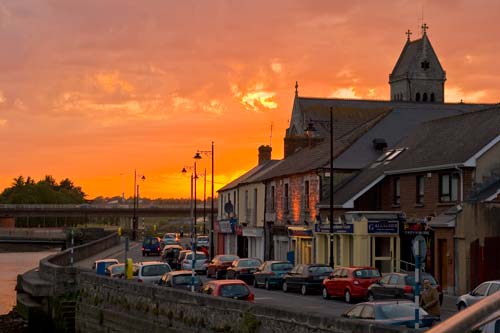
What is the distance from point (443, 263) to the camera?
1538 inches

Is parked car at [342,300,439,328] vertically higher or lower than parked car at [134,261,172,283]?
higher

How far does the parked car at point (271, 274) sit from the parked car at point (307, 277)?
2.08 metres

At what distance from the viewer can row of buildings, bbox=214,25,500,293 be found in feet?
123

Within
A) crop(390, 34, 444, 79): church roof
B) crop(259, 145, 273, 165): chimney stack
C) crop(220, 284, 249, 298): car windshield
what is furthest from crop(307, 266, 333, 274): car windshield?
crop(390, 34, 444, 79): church roof

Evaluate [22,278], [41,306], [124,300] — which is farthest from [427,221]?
[22,278]

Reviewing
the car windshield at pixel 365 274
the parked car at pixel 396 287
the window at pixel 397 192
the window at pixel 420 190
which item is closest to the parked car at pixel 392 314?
the parked car at pixel 396 287

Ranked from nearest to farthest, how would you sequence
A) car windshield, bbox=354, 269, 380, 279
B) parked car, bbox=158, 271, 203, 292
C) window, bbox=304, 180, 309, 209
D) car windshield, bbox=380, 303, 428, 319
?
car windshield, bbox=380, 303, 428, 319 < car windshield, bbox=354, 269, 380, 279 < parked car, bbox=158, 271, 203, 292 < window, bbox=304, 180, 309, 209

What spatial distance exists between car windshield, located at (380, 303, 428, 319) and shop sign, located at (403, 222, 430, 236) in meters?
20.0

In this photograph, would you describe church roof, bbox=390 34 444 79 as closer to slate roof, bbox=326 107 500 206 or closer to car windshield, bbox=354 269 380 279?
slate roof, bbox=326 107 500 206

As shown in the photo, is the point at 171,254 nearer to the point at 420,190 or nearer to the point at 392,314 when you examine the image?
the point at 420,190

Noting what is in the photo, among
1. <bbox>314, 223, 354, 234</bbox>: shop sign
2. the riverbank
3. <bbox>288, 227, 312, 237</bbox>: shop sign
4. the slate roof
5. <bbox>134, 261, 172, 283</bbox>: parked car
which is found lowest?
the riverbank

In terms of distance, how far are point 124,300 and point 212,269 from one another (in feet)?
67.8

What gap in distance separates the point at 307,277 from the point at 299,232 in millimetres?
15315

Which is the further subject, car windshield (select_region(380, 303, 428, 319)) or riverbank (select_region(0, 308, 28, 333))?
riverbank (select_region(0, 308, 28, 333))
